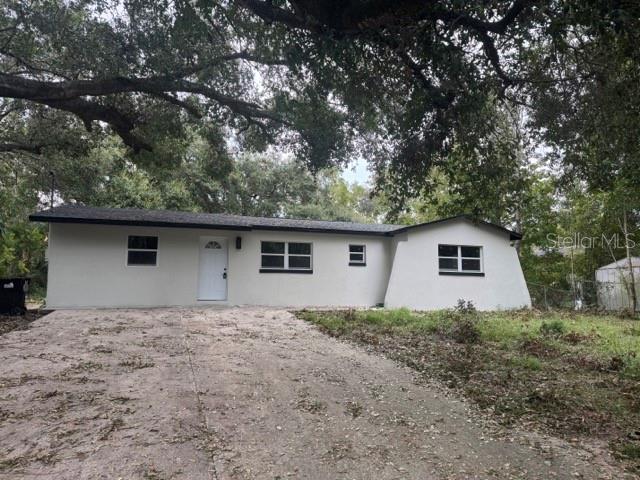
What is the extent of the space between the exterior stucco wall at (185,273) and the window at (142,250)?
0.48 feet

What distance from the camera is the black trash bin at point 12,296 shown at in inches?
377

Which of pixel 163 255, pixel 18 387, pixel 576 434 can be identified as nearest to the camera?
pixel 576 434

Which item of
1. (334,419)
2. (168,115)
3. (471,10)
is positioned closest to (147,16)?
(168,115)

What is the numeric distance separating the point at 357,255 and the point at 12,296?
943 centimetres

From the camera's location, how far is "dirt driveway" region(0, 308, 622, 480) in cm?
290

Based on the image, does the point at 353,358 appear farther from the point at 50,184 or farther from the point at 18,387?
the point at 50,184

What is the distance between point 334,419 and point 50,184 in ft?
55.7

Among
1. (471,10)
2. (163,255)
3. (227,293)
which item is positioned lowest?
(227,293)

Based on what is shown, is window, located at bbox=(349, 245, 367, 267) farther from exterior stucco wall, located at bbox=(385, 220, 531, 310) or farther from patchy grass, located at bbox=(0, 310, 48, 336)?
patchy grass, located at bbox=(0, 310, 48, 336)

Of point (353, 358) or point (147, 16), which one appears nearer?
point (353, 358)

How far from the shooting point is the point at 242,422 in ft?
11.9

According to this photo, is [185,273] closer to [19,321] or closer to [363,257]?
[19,321]

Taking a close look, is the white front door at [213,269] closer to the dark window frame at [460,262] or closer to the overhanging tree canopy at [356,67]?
the overhanging tree canopy at [356,67]

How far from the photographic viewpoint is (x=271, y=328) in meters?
8.49
